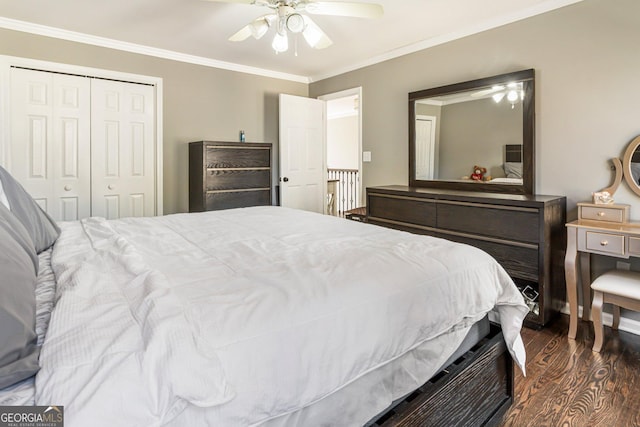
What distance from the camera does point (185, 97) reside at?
427 cm

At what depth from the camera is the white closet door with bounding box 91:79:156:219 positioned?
12.3 feet

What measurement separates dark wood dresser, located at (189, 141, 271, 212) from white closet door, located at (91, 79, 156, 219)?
19.1 inches

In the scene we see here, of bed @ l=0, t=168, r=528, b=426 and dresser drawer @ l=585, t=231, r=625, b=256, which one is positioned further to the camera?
dresser drawer @ l=585, t=231, r=625, b=256

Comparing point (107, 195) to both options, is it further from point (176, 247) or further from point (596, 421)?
point (596, 421)

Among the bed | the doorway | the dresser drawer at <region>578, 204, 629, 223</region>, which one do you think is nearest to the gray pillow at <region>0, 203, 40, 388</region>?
the bed

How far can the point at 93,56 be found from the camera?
367 centimetres

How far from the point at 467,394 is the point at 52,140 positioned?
4.00m

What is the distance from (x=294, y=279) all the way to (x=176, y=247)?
28.9 inches

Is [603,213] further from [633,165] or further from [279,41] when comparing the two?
[279,41]

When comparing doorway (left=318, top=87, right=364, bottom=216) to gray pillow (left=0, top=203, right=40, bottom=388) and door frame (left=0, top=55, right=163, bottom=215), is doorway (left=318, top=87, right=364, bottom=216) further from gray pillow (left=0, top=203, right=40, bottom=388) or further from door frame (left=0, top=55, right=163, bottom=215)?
gray pillow (left=0, top=203, right=40, bottom=388)

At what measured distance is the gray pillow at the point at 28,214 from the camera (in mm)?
1472

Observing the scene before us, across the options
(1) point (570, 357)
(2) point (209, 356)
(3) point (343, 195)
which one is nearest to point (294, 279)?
(2) point (209, 356)

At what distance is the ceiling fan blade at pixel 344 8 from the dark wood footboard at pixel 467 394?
208 cm

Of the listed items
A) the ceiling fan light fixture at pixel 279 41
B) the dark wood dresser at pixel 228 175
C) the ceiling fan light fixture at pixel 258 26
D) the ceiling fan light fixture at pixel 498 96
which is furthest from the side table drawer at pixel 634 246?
the dark wood dresser at pixel 228 175
